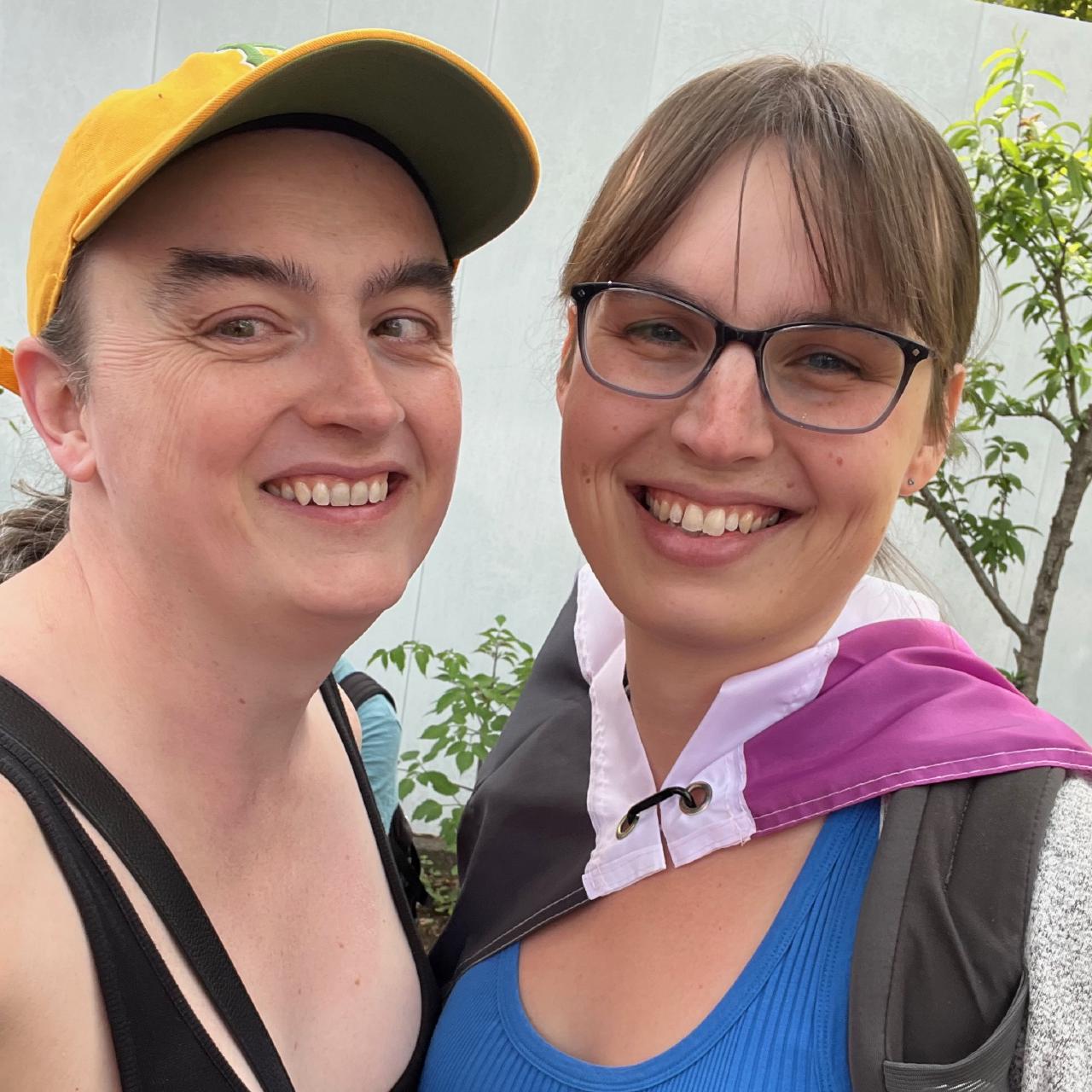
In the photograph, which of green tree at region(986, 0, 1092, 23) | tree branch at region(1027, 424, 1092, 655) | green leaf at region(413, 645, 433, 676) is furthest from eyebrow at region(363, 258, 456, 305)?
green tree at region(986, 0, 1092, 23)

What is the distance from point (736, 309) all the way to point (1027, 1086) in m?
0.91

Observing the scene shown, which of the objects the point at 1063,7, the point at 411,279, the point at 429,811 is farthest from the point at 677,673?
the point at 1063,7

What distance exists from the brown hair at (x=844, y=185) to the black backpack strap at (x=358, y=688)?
3.46 feet

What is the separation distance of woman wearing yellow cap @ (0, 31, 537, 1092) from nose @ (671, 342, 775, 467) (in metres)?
0.35

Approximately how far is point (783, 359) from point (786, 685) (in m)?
0.45

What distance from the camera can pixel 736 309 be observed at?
136 cm

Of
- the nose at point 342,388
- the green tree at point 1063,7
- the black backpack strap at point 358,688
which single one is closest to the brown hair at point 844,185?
the nose at point 342,388

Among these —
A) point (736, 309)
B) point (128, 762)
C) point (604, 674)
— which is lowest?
point (128, 762)

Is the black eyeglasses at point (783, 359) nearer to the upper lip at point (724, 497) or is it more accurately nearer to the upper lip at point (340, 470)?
the upper lip at point (724, 497)

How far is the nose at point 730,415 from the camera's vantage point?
137 centimetres

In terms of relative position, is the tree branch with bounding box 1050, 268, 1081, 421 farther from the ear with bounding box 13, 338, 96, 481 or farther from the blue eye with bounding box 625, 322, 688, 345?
the ear with bounding box 13, 338, 96, 481

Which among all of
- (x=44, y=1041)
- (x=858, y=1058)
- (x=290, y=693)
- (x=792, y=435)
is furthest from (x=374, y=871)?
(x=792, y=435)

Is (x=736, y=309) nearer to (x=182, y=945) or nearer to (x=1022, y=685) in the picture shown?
(x=182, y=945)

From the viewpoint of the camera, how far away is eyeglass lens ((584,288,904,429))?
4.49 ft
